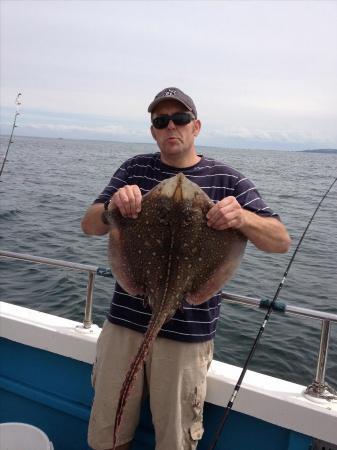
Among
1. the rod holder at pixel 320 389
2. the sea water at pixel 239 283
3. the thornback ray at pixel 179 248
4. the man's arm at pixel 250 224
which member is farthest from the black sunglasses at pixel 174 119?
the sea water at pixel 239 283

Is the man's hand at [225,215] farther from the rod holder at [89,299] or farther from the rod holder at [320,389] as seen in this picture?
the rod holder at [89,299]

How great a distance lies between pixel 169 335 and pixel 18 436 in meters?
1.65

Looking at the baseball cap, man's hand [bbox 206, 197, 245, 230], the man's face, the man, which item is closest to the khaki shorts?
the man

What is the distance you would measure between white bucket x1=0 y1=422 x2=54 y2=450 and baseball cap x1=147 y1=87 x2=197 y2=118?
2623 mm

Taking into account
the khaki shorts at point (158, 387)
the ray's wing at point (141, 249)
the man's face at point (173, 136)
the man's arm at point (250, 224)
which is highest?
the man's face at point (173, 136)

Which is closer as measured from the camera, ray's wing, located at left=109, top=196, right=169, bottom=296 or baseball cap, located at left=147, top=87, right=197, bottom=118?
ray's wing, located at left=109, top=196, right=169, bottom=296

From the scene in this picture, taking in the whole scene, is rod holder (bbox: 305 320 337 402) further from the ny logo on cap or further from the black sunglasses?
the ny logo on cap

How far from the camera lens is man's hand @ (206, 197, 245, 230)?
234 centimetres

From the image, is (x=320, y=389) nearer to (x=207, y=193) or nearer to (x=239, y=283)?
(x=207, y=193)

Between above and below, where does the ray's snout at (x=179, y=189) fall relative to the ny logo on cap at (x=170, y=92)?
below

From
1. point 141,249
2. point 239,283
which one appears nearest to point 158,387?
point 141,249

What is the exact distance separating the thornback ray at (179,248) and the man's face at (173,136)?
1.75ft

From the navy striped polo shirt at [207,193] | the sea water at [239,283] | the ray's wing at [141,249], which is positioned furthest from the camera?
the sea water at [239,283]

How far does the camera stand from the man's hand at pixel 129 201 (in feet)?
8.04
